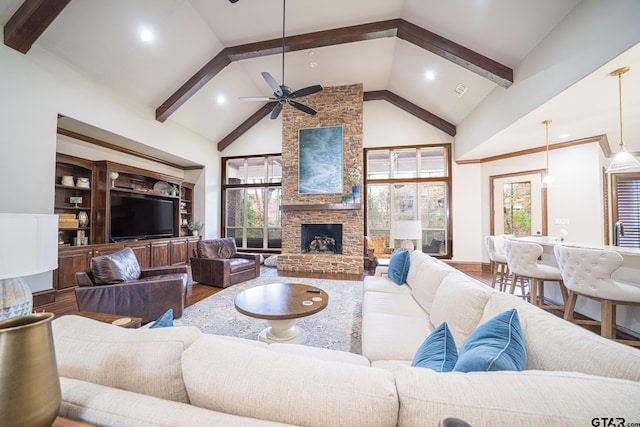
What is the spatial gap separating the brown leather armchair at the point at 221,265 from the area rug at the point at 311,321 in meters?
0.41

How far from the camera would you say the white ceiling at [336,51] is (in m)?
2.78

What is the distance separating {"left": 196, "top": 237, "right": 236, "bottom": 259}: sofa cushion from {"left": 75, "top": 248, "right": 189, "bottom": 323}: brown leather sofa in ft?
4.80

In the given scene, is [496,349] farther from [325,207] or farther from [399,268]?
[325,207]

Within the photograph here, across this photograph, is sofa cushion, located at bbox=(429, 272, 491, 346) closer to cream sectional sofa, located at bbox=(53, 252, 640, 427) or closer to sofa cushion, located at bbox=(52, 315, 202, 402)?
Answer: cream sectional sofa, located at bbox=(53, 252, 640, 427)

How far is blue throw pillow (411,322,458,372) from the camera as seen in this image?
36.2 inches

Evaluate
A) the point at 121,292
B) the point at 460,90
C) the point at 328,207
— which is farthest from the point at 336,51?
the point at 121,292

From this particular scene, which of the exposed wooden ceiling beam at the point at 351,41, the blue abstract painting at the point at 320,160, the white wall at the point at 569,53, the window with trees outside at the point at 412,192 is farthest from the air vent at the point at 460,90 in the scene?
the blue abstract painting at the point at 320,160

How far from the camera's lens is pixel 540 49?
9.04 ft

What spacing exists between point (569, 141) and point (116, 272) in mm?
7175

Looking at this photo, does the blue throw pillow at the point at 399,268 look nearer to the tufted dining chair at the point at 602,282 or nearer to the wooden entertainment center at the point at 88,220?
the tufted dining chair at the point at 602,282

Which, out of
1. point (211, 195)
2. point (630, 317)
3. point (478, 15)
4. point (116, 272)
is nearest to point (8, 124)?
point (116, 272)

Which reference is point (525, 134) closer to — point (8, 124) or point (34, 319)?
point (34, 319)

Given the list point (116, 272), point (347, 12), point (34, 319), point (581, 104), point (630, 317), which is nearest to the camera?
point (34, 319)

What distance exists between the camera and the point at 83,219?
4082 mm
